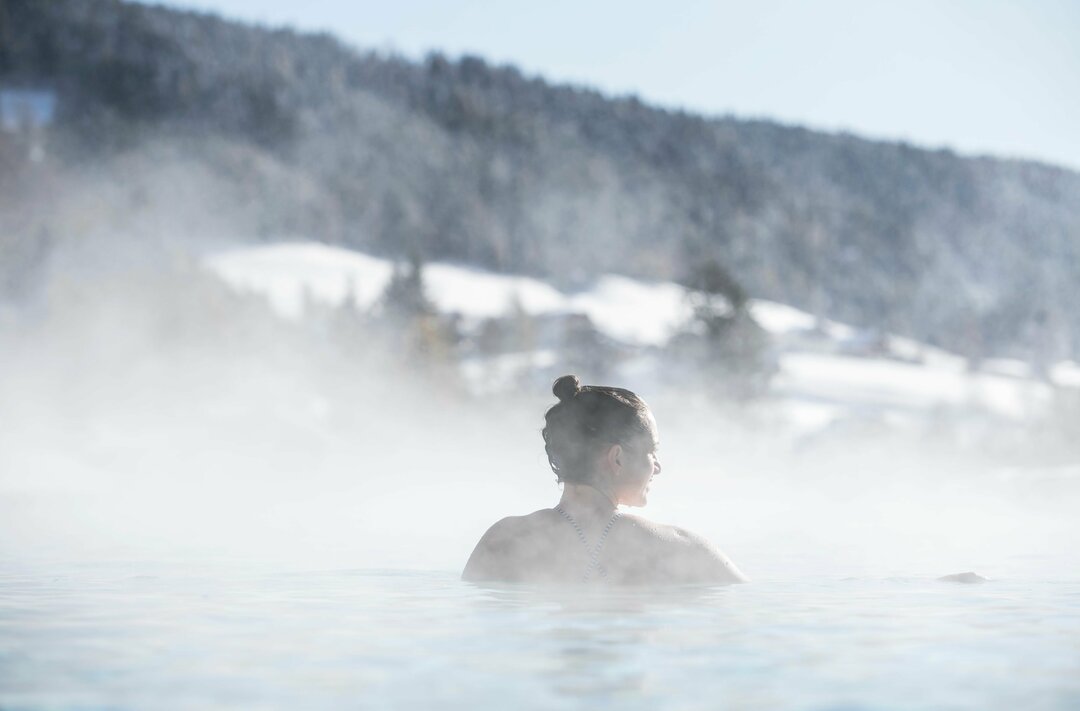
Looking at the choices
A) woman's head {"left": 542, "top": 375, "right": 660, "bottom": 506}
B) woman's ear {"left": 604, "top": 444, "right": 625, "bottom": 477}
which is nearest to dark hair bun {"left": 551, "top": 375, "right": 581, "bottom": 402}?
woman's head {"left": 542, "top": 375, "right": 660, "bottom": 506}

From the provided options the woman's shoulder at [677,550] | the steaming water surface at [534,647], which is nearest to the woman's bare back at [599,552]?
the woman's shoulder at [677,550]

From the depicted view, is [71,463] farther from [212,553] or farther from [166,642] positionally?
[166,642]

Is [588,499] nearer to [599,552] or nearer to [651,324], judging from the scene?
[599,552]

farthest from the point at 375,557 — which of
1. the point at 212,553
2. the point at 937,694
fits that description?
the point at 937,694

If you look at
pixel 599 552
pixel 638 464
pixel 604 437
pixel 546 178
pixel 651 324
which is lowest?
pixel 599 552

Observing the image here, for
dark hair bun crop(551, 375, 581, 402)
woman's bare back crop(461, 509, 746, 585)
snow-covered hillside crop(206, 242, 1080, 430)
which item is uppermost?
snow-covered hillside crop(206, 242, 1080, 430)

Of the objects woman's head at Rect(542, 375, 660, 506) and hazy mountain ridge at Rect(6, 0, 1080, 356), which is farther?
hazy mountain ridge at Rect(6, 0, 1080, 356)

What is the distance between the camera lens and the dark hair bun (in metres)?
5.09

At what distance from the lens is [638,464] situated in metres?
5.11

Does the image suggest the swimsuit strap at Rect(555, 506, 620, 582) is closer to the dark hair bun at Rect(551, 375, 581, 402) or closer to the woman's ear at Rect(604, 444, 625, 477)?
the woman's ear at Rect(604, 444, 625, 477)

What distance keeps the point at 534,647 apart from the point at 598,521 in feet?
4.21

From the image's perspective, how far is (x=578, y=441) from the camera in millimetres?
5121

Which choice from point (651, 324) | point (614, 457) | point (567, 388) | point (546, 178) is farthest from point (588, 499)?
point (546, 178)

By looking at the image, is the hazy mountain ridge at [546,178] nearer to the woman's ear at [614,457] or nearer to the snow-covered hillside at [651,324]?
the snow-covered hillside at [651,324]
